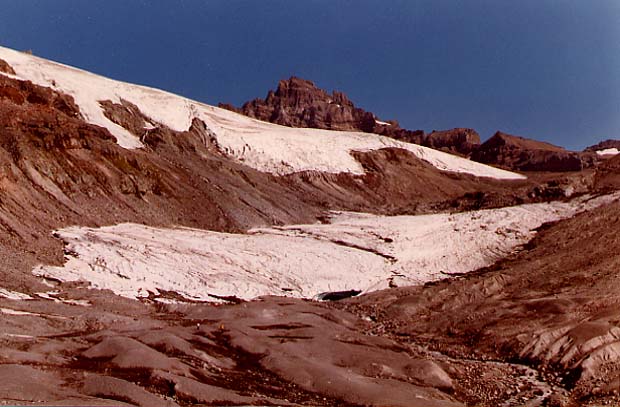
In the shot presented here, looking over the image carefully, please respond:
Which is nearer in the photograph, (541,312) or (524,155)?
(541,312)

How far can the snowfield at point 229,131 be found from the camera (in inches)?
2073

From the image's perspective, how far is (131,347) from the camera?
17.0 m

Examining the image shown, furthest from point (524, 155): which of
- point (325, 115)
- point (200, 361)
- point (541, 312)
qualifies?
point (200, 361)

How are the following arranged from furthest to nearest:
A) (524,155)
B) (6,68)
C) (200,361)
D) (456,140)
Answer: (456,140), (524,155), (6,68), (200,361)

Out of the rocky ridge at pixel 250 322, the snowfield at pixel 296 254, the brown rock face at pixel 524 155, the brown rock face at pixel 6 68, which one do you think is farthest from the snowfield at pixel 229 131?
the brown rock face at pixel 524 155

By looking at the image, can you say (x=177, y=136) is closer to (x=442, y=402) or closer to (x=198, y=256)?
(x=198, y=256)

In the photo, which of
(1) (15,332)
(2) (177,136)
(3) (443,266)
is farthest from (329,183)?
(1) (15,332)

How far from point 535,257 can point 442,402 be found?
669 inches

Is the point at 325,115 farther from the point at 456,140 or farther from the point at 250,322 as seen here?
the point at 250,322

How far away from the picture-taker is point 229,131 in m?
62.8

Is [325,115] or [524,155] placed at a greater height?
[325,115]

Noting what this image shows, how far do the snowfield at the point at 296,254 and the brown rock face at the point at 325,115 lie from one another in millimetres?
73989

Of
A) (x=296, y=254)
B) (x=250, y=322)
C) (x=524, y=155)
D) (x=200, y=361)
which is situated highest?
(x=524, y=155)

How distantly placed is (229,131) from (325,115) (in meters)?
72.0
